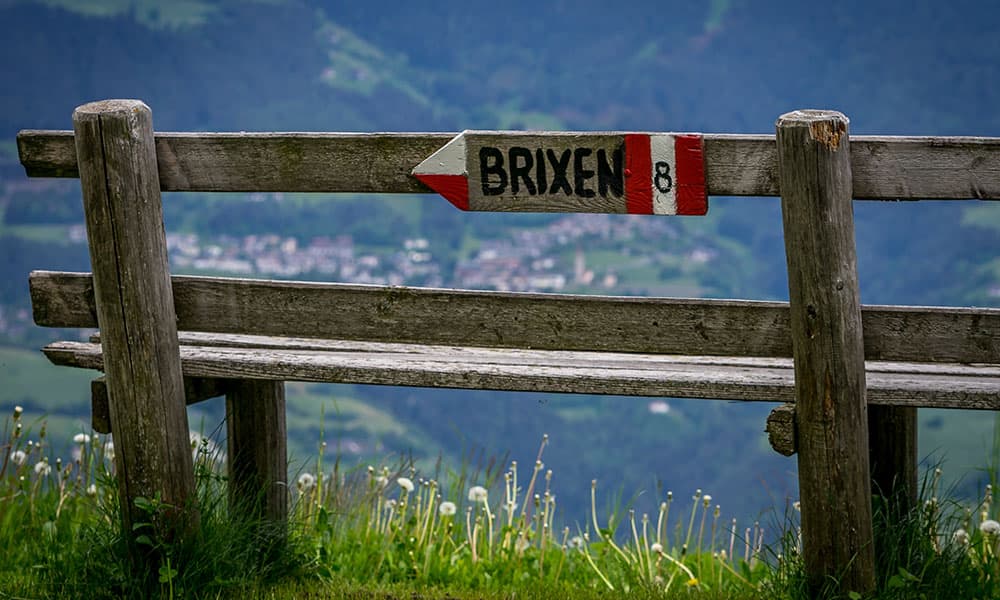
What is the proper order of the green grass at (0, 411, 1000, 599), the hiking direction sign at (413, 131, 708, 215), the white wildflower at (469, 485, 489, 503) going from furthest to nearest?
1. the white wildflower at (469, 485, 489, 503)
2. the green grass at (0, 411, 1000, 599)
3. the hiking direction sign at (413, 131, 708, 215)

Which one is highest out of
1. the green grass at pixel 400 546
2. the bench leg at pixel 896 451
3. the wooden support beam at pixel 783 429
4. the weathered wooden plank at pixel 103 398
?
the weathered wooden plank at pixel 103 398

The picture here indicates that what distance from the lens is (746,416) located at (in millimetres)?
102938

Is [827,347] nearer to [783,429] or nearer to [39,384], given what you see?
[783,429]

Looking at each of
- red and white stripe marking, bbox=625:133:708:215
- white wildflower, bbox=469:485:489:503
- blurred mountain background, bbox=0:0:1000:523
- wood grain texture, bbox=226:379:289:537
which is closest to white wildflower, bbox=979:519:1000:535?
red and white stripe marking, bbox=625:133:708:215

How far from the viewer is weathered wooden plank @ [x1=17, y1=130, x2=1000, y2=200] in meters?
3.21

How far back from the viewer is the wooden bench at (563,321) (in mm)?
3234

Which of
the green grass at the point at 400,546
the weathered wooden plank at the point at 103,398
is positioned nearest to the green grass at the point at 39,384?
the green grass at the point at 400,546

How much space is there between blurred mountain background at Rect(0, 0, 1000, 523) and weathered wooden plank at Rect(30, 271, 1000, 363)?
6750 cm

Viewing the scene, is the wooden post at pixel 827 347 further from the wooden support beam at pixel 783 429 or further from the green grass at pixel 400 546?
the green grass at pixel 400 546

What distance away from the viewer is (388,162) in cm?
348

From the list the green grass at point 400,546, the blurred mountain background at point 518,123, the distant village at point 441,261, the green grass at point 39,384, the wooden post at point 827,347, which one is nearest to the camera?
the wooden post at point 827,347

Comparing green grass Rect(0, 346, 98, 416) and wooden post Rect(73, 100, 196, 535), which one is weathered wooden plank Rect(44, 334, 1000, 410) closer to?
wooden post Rect(73, 100, 196, 535)

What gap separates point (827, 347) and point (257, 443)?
7.55 ft

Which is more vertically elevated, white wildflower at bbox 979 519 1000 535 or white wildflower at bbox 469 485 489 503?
white wildflower at bbox 469 485 489 503
